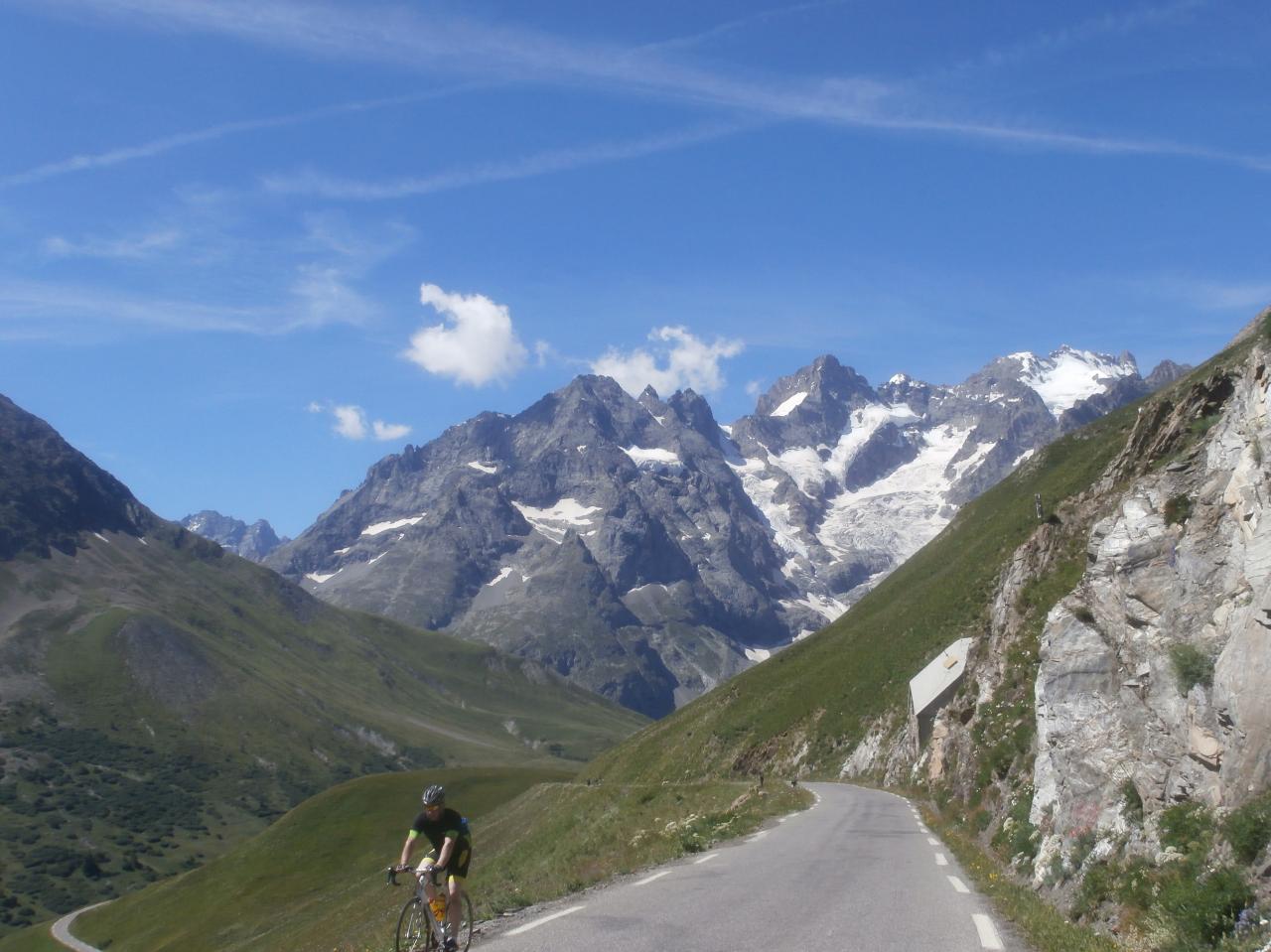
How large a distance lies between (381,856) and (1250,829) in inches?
3360

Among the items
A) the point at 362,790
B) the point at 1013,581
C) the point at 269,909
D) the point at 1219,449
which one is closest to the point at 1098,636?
the point at 1219,449

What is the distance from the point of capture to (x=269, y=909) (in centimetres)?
7769

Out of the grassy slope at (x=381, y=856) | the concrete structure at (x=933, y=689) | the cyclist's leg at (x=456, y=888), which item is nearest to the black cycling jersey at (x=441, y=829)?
the cyclist's leg at (x=456, y=888)

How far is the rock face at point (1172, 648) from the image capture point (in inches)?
537

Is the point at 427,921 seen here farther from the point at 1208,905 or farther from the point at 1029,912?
the point at 1208,905

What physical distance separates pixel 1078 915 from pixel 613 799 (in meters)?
37.0

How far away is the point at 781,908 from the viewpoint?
53.5 ft

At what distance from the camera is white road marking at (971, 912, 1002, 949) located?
1364 cm

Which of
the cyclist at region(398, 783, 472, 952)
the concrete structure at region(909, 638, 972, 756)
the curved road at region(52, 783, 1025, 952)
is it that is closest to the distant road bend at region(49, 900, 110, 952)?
the concrete structure at region(909, 638, 972, 756)

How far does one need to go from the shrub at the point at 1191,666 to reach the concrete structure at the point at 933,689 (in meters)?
34.7

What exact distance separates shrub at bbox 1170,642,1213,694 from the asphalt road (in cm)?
462

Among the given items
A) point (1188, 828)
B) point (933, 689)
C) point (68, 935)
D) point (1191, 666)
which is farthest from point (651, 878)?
point (68, 935)

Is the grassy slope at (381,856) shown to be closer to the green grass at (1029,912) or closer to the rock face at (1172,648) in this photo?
the green grass at (1029,912)

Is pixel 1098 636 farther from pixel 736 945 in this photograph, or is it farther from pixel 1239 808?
pixel 736 945
